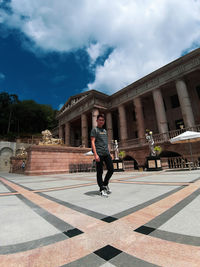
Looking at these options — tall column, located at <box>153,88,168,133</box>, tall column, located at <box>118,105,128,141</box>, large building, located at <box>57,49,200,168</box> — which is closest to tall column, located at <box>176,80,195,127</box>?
large building, located at <box>57,49,200,168</box>

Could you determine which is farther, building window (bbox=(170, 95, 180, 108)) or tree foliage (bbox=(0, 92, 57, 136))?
tree foliage (bbox=(0, 92, 57, 136))

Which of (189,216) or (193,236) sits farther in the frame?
(189,216)

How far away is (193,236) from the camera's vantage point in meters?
1.01

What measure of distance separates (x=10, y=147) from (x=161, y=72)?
33.8 meters

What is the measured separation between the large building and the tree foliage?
870 inches

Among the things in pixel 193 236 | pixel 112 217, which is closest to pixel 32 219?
pixel 112 217

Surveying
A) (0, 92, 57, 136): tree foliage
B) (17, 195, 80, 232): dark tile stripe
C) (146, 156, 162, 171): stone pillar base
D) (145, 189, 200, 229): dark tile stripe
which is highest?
(0, 92, 57, 136): tree foliage

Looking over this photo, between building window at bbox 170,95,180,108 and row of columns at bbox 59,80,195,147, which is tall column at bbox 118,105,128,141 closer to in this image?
row of columns at bbox 59,80,195,147

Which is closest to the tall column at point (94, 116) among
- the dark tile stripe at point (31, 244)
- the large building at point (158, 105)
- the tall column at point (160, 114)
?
the large building at point (158, 105)

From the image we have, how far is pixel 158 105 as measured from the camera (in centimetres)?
1764

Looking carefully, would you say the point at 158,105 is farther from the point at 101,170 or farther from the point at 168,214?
the point at 168,214

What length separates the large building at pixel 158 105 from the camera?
15.2m

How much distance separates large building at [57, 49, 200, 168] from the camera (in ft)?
50.0

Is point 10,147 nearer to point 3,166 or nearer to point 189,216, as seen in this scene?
point 3,166
